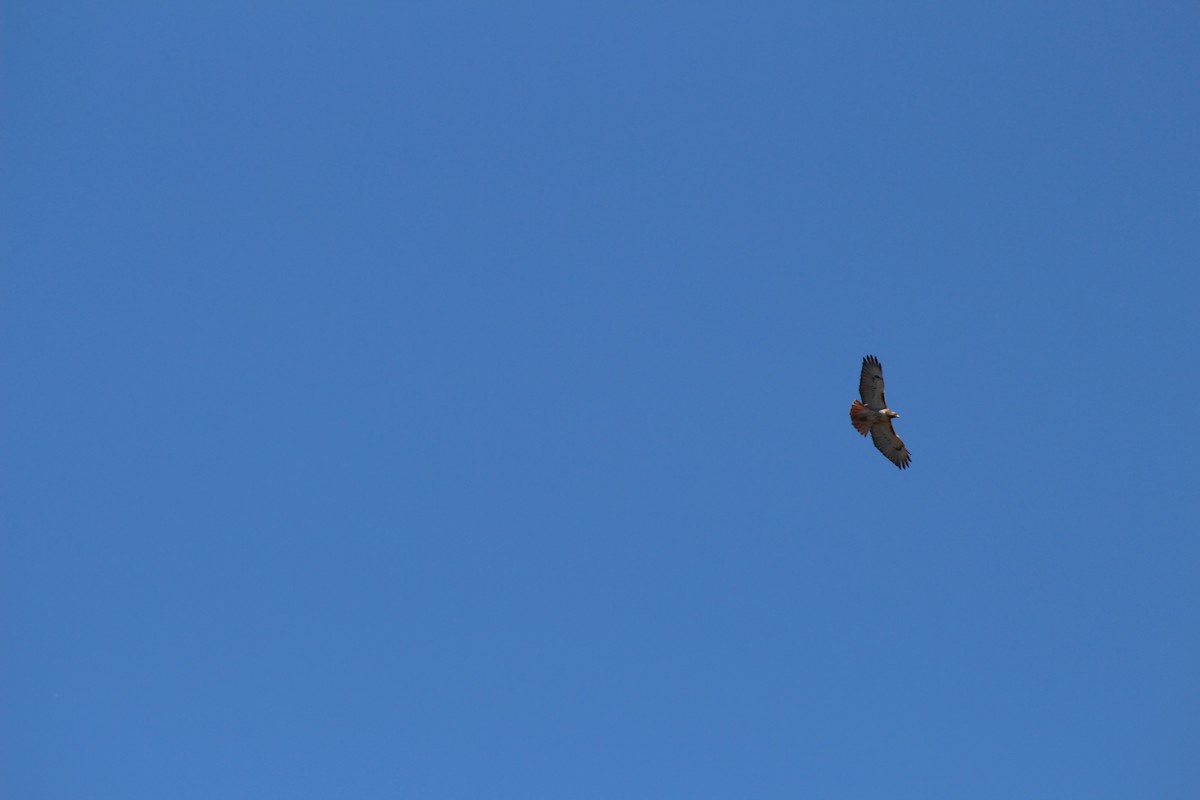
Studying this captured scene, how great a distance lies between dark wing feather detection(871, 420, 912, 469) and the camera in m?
42.0

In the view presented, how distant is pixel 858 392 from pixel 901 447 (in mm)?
2466

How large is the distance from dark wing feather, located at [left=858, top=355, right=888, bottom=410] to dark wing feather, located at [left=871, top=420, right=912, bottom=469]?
0.87 metres

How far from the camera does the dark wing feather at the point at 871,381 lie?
40969mm

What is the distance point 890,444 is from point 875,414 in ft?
4.70

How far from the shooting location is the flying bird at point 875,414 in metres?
41.0

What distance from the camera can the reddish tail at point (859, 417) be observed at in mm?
41344

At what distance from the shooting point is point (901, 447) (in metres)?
42.5

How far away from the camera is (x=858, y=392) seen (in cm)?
4141

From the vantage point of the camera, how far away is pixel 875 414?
1634 inches

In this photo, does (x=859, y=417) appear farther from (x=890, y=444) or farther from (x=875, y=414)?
(x=890, y=444)

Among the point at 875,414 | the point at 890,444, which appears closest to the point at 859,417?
the point at 875,414

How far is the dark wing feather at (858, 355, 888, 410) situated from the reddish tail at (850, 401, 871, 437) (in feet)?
0.93

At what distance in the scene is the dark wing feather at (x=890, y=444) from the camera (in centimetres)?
4197

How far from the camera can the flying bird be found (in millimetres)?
41000
